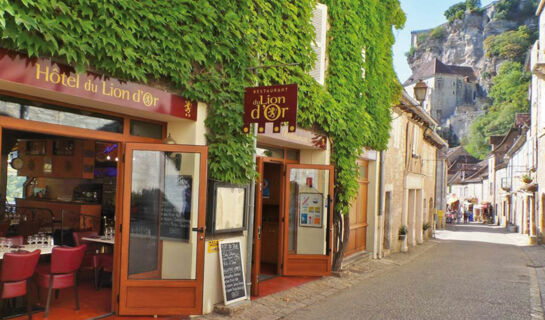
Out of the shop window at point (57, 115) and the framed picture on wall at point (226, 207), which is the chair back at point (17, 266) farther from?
the framed picture on wall at point (226, 207)

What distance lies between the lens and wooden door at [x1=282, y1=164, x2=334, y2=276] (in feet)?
31.7

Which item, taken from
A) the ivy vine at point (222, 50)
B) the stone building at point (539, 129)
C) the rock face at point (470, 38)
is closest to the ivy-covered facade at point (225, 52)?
the ivy vine at point (222, 50)

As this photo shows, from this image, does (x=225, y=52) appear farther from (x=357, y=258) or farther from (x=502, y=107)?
(x=502, y=107)

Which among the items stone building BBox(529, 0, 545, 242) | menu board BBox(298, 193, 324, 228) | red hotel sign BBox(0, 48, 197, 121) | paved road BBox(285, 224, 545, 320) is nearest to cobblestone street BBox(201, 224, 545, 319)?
paved road BBox(285, 224, 545, 320)

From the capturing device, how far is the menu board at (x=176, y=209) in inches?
249

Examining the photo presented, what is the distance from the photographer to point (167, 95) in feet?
19.7

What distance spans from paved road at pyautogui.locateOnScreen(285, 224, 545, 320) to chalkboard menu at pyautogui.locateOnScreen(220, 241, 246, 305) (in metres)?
0.81

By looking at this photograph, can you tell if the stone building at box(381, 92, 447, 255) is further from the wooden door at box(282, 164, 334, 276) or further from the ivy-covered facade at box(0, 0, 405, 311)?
the wooden door at box(282, 164, 334, 276)

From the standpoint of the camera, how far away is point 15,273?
16.7 ft

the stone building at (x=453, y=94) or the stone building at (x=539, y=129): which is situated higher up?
the stone building at (x=453, y=94)

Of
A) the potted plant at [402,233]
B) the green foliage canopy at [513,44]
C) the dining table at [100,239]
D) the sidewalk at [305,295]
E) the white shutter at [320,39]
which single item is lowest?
the sidewalk at [305,295]

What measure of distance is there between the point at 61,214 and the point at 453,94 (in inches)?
3674

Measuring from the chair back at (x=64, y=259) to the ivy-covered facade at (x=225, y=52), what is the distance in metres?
1.91

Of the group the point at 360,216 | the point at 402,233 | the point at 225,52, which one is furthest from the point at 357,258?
the point at 225,52
